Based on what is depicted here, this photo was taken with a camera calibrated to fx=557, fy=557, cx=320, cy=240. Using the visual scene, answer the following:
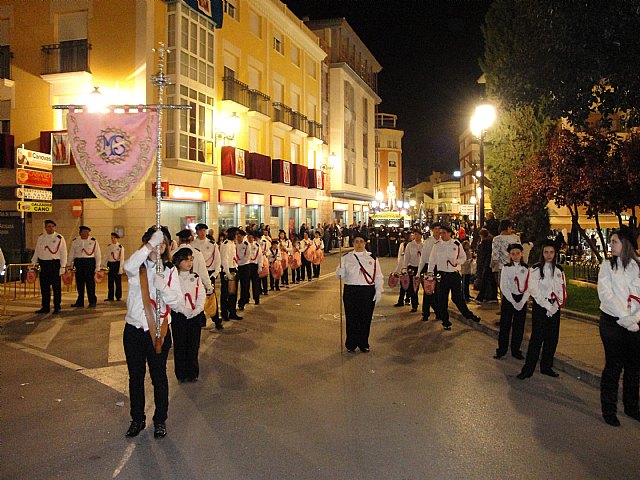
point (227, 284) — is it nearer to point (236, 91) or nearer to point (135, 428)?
point (135, 428)

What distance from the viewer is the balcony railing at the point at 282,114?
1286 inches

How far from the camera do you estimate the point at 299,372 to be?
24.5 ft

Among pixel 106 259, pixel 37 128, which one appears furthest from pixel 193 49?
pixel 106 259

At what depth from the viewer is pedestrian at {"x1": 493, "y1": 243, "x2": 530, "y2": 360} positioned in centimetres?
802

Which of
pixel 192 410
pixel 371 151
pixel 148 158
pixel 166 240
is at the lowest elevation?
pixel 192 410

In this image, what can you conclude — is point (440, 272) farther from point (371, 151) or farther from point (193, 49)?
point (371, 151)

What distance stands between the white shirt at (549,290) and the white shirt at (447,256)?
3458mm

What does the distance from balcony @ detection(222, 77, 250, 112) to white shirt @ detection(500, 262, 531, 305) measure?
823 inches

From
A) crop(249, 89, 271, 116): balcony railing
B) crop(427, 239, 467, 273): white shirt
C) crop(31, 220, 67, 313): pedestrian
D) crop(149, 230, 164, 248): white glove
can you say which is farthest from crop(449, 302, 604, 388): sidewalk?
crop(249, 89, 271, 116): balcony railing

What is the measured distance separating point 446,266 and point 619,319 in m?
5.23

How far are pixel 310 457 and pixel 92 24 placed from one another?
21.8m

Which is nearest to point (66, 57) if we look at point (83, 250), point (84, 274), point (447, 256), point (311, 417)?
point (83, 250)

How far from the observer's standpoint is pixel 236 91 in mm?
27453

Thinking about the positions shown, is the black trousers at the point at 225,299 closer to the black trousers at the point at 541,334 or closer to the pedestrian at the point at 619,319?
the black trousers at the point at 541,334
